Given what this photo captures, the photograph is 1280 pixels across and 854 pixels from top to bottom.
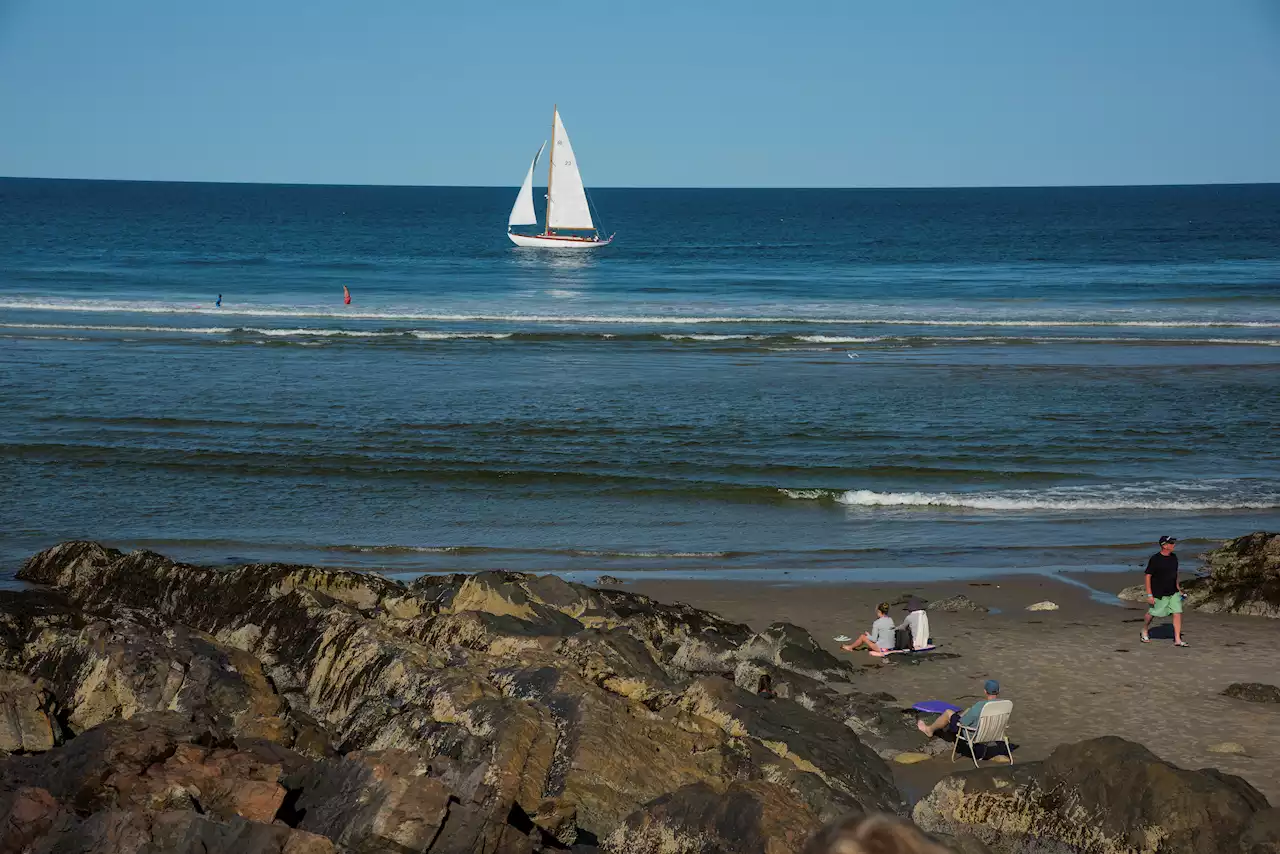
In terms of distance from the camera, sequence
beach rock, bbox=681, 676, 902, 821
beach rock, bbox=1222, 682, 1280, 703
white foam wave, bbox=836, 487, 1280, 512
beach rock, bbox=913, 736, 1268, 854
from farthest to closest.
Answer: white foam wave, bbox=836, 487, 1280, 512 → beach rock, bbox=1222, 682, 1280, 703 → beach rock, bbox=681, 676, 902, 821 → beach rock, bbox=913, 736, 1268, 854

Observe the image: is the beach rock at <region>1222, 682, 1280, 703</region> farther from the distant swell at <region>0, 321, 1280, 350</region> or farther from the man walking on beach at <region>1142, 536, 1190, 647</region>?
the distant swell at <region>0, 321, 1280, 350</region>

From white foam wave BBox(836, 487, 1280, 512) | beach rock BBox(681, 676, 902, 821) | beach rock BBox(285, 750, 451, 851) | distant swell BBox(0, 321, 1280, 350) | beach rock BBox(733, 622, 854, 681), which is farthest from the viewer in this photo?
distant swell BBox(0, 321, 1280, 350)

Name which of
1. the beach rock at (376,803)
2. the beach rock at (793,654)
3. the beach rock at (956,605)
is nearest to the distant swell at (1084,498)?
the beach rock at (956,605)

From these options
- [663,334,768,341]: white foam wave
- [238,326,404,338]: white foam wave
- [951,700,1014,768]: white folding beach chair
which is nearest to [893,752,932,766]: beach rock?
[951,700,1014,768]: white folding beach chair

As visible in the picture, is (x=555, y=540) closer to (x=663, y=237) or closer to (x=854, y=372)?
(x=854, y=372)

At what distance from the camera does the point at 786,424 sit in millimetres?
28516

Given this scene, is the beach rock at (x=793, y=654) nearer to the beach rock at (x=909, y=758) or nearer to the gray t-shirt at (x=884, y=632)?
the gray t-shirt at (x=884, y=632)

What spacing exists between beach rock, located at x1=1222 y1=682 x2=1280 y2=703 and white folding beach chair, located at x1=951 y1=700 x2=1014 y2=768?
294 cm

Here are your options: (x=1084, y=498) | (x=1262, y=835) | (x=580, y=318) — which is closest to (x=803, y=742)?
(x=1262, y=835)

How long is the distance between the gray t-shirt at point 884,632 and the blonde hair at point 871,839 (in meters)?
11.7

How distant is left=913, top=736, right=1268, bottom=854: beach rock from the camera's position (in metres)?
8.26

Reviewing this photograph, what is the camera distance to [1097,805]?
28.2 ft

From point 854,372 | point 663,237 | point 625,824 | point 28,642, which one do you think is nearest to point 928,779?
point 625,824

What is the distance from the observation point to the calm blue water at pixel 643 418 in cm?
1992
